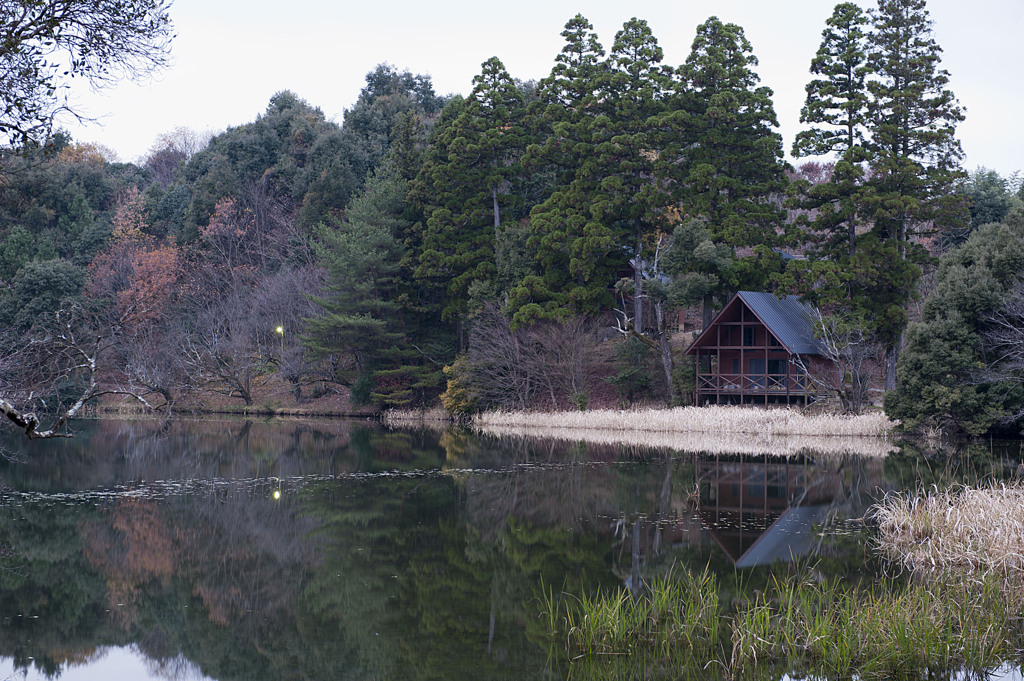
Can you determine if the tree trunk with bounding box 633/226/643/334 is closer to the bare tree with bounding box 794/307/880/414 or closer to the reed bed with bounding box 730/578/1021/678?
the bare tree with bounding box 794/307/880/414

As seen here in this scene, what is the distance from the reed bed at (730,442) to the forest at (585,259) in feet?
9.08

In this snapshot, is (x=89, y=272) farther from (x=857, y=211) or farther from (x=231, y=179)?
(x=857, y=211)

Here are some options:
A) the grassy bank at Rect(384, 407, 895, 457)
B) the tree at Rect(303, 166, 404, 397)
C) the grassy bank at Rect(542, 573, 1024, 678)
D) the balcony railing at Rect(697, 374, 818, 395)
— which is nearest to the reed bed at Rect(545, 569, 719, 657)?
the grassy bank at Rect(542, 573, 1024, 678)

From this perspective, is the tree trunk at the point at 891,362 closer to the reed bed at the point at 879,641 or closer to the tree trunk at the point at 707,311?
the tree trunk at the point at 707,311

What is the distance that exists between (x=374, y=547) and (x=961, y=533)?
7542mm

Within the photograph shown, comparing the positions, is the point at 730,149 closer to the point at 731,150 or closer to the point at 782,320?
the point at 731,150

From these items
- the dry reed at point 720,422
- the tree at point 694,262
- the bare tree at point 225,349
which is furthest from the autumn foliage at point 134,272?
the tree at point 694,262

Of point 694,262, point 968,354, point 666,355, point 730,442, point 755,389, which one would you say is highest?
point 694,262

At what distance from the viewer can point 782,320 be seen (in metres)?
33.6

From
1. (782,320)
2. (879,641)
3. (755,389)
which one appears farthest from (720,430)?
(879,641)

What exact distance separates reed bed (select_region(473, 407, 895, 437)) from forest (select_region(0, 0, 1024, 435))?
139cm

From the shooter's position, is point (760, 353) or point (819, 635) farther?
point (760, 353)

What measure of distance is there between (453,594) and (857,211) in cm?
2742

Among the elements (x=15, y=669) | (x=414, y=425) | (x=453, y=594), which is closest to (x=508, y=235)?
(x=414, y=425)
